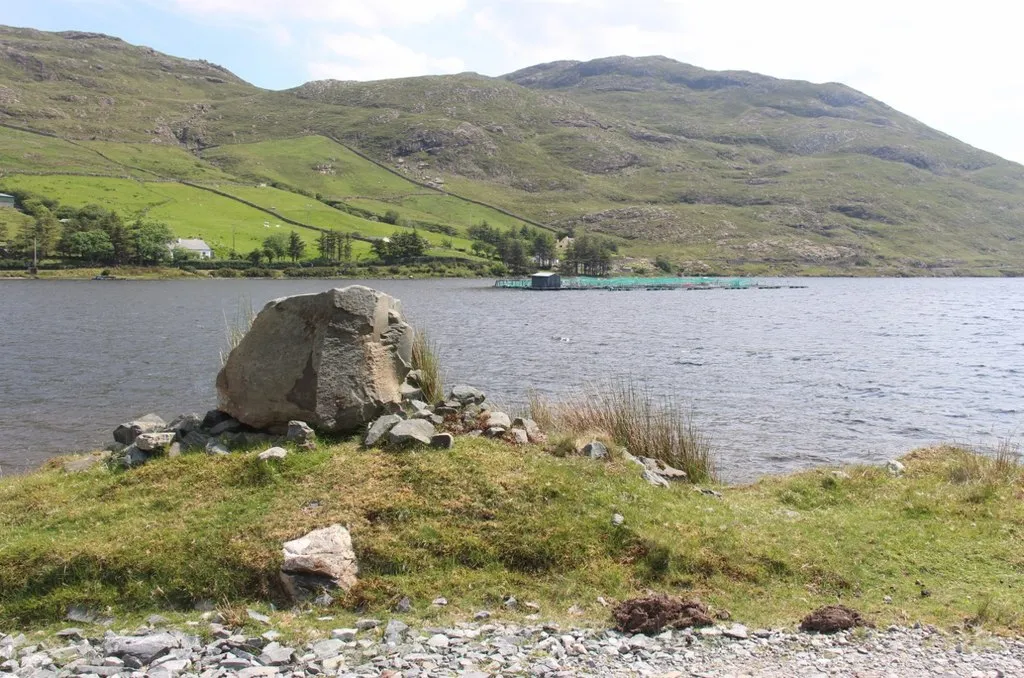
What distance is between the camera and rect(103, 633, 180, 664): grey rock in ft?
27.9

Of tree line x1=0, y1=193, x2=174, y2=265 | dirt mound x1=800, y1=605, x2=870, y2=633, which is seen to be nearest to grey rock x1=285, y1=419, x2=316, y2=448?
dirt mound x1=800, y1=605, x2=870, y2=633

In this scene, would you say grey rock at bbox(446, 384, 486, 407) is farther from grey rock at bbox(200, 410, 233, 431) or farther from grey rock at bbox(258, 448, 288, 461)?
grey rock at bbox(200, 410, 233, 431)

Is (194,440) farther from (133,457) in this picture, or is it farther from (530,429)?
(530,429)

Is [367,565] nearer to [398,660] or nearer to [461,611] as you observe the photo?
[461,611]

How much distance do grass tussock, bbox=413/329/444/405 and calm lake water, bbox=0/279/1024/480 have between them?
10.1 metres

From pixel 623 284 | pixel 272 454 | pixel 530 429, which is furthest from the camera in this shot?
pixel 623 284

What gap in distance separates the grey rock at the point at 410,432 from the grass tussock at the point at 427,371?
2.88m

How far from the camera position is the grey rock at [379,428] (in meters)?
13.4

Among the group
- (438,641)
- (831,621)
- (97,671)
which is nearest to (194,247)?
Result: (97,671)

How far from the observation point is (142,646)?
8.61 m

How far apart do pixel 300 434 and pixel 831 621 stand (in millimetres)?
9061

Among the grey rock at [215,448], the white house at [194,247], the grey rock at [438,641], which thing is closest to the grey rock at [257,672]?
the grey rock at [438,641]

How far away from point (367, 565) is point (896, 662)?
673 cm

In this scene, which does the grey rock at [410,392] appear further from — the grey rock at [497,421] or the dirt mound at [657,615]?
the dirt mound at [657,615]
